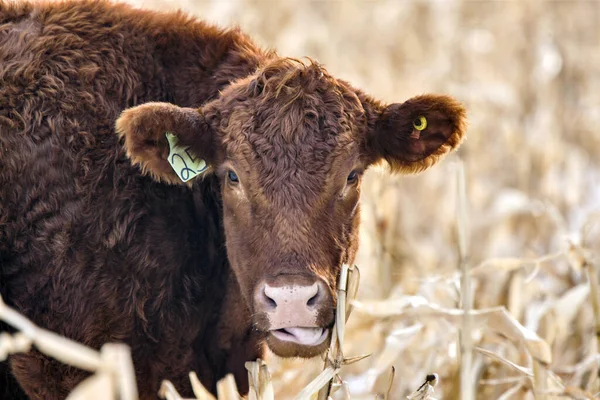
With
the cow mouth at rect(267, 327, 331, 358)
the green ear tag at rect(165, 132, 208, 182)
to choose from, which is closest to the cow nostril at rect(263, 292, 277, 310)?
the cow mouth at rect(267, 327, 331, 358)

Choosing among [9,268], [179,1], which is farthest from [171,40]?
[179,1]

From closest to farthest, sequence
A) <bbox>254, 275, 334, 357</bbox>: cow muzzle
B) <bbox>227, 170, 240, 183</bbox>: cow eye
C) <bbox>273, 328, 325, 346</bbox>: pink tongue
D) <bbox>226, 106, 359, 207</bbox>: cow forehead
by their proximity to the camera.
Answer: <bbox>254, 275, 334, 357</bbox>: cow muzzle
<bbox>273, 328, 325, 346</bbox>: pink tongue
<bbox>226, 106, 359, 207</bbox>: cow forehead
<bbox>227, 170, 240, 183</bbox>: cow eye

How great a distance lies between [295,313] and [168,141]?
1.15 m

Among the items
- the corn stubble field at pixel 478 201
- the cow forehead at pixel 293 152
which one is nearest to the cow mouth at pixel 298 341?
the corn stubble field at pixel 478 201

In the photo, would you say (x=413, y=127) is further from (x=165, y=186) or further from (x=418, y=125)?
(x=165, y=186)

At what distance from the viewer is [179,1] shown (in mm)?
9594

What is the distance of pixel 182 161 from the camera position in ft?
13.7

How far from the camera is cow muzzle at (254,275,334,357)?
363 cm

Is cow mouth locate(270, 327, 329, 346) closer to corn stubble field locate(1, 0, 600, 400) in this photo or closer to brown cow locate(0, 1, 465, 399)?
brown cow locate(0, 1, 465, 399)

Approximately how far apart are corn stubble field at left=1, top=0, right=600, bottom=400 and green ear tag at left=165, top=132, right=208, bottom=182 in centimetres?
109

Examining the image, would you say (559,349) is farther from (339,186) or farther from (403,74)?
(403,74)

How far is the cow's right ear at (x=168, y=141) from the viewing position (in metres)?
3.96

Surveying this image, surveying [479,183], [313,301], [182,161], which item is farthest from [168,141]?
[479,183]

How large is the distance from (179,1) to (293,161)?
619cm
